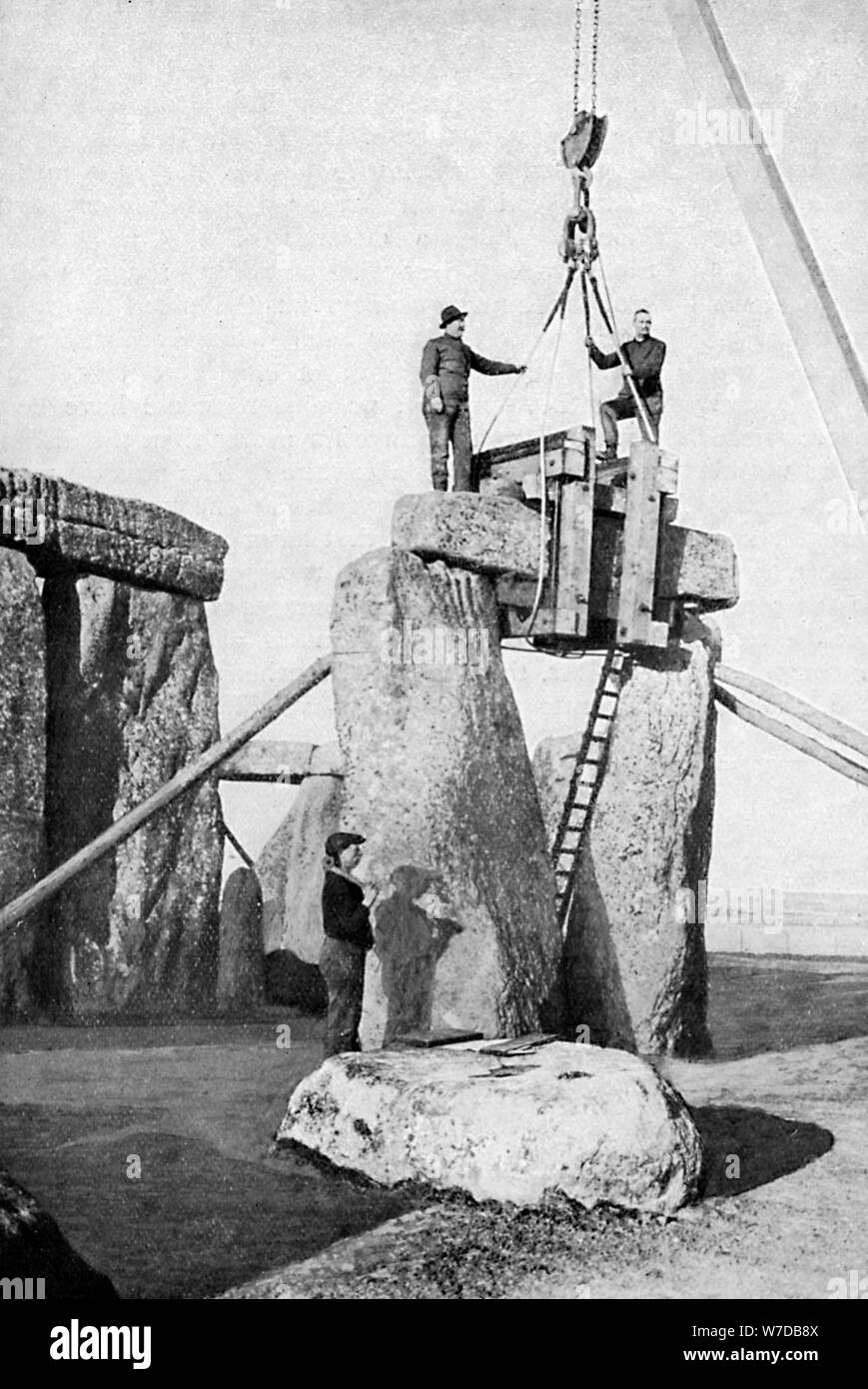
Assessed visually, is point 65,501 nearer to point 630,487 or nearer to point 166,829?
point 166,829

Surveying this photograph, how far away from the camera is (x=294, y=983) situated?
484 inches

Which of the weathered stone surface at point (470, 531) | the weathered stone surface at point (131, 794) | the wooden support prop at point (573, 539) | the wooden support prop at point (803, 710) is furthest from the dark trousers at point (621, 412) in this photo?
the weathered stone surface at point (131, 794)

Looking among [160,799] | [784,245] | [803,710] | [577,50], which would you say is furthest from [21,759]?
[784,245]

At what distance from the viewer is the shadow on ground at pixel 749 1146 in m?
6.50

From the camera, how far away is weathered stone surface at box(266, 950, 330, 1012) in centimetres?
1205

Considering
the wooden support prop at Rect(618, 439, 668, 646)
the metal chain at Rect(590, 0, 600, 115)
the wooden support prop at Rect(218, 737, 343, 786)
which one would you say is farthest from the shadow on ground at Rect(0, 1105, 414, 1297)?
the wooden support prop at Rect(218, 737, 343, 786)

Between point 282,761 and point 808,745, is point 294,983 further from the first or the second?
point 808,745

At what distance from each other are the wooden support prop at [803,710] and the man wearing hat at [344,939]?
9.16 ft

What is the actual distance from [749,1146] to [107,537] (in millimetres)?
6181

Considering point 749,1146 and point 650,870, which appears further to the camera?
point 650,870

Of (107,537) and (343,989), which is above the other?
(107,537)

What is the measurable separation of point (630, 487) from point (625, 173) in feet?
11.1

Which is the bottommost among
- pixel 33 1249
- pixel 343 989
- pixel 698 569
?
pixel 33 1249

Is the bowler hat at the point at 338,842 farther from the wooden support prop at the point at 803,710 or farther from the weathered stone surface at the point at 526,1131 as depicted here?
the wooden support prop at the point at 803,710
